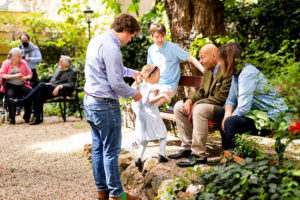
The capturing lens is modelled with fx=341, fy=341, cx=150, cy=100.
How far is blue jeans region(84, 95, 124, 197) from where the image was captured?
9.87 feet

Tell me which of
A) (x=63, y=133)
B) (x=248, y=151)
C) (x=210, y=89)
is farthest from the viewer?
(x=63, y=133)

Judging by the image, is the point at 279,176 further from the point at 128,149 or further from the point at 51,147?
the point at 51,147

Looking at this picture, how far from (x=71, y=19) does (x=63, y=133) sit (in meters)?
9.97

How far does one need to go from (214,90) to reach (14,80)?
556cm

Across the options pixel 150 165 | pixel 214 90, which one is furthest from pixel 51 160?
pixel 214 90

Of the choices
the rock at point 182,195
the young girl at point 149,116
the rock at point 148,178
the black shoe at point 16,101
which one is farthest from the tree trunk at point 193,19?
the black shoe at point 16,101

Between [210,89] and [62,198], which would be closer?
[62,198]

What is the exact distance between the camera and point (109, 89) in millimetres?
3004

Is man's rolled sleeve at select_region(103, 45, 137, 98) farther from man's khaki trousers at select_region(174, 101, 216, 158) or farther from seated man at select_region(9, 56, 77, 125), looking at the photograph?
seated man at select_region(9, 56, 77, 125)

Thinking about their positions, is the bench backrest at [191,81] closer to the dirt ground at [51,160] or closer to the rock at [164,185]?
the dirt ground at [51,160]

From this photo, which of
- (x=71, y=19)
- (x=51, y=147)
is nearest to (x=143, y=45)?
(x=51, y=147)

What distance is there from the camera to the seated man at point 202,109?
146 inches

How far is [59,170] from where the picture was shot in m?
4.69

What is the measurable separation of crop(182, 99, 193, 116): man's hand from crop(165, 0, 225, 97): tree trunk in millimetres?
1733
